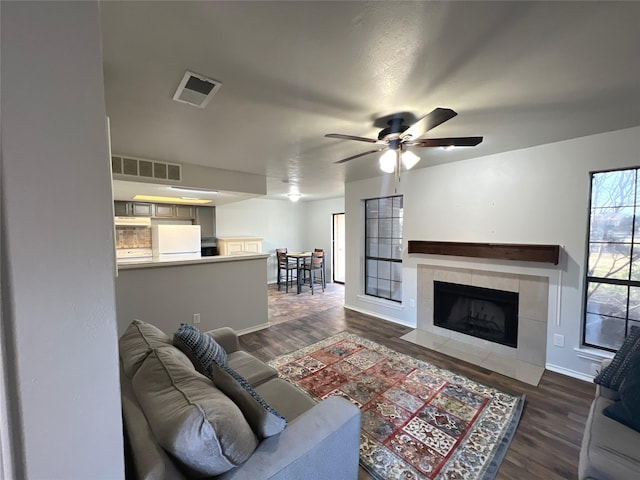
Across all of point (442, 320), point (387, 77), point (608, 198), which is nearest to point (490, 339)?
point (442, 320)

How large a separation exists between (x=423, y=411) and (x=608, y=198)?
105 inches

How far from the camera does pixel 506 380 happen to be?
8.87 feet

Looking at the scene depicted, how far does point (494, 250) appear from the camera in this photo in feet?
10.4

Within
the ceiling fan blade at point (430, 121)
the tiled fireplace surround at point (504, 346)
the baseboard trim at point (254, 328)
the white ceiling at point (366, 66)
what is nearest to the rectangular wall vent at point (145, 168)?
the white ceiling at point (366, 66)

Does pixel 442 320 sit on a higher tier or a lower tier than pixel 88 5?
lower

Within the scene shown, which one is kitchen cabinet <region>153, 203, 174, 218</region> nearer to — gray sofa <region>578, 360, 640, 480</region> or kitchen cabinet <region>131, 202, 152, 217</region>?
kitchen cabinet <region>131, 202, 152, 217</region>

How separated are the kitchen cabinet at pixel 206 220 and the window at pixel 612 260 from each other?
6443 mm

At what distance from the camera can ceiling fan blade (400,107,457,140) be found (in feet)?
5.20

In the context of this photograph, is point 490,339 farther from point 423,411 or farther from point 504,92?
point 504,92

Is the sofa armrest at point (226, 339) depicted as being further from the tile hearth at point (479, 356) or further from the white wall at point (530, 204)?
the white wall at point (530, 204)

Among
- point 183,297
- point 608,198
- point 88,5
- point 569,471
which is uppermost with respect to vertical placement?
point 88,5

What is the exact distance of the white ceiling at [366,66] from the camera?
44.1 inches

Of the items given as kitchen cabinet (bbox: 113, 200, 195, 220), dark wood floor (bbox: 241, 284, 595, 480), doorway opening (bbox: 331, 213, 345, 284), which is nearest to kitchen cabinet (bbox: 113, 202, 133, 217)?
kitchen cabinet (bbox: 113, 200, 195, 220)

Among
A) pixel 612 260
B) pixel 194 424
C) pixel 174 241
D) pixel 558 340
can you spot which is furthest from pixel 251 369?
pixel 174 241
